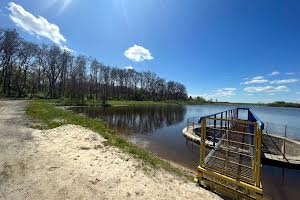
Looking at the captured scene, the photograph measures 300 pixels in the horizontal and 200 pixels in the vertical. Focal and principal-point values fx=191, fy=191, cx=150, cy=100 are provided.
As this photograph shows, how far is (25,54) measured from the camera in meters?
45.9

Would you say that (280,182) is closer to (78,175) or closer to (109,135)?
(109,135)

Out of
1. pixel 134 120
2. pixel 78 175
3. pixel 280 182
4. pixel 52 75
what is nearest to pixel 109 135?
pixel 78 175

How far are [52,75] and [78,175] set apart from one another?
54982mm

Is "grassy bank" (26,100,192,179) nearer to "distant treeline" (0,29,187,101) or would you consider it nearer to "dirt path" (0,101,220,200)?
"dirt path" (0,101,220,200)

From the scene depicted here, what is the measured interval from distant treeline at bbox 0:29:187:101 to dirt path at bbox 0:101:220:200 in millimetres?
44085

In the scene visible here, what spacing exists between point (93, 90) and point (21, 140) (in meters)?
61.1

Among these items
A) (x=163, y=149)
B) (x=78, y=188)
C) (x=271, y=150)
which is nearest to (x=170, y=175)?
(x=78, y=188)

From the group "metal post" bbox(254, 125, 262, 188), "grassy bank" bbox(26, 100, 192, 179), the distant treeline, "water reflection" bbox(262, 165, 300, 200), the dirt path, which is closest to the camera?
the dirt path

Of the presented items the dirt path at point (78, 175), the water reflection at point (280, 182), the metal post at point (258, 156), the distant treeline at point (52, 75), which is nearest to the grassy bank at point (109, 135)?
the dirt path at point (78, 175)

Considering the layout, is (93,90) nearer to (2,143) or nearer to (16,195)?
(2,143)

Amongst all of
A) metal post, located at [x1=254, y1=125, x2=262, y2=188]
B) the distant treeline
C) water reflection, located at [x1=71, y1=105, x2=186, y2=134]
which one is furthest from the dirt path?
the distant treeline

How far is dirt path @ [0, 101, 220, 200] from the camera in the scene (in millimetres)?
4371

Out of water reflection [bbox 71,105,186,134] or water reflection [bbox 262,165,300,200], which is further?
water reflection [bbox 71,105,186,134]

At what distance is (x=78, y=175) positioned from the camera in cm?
521
